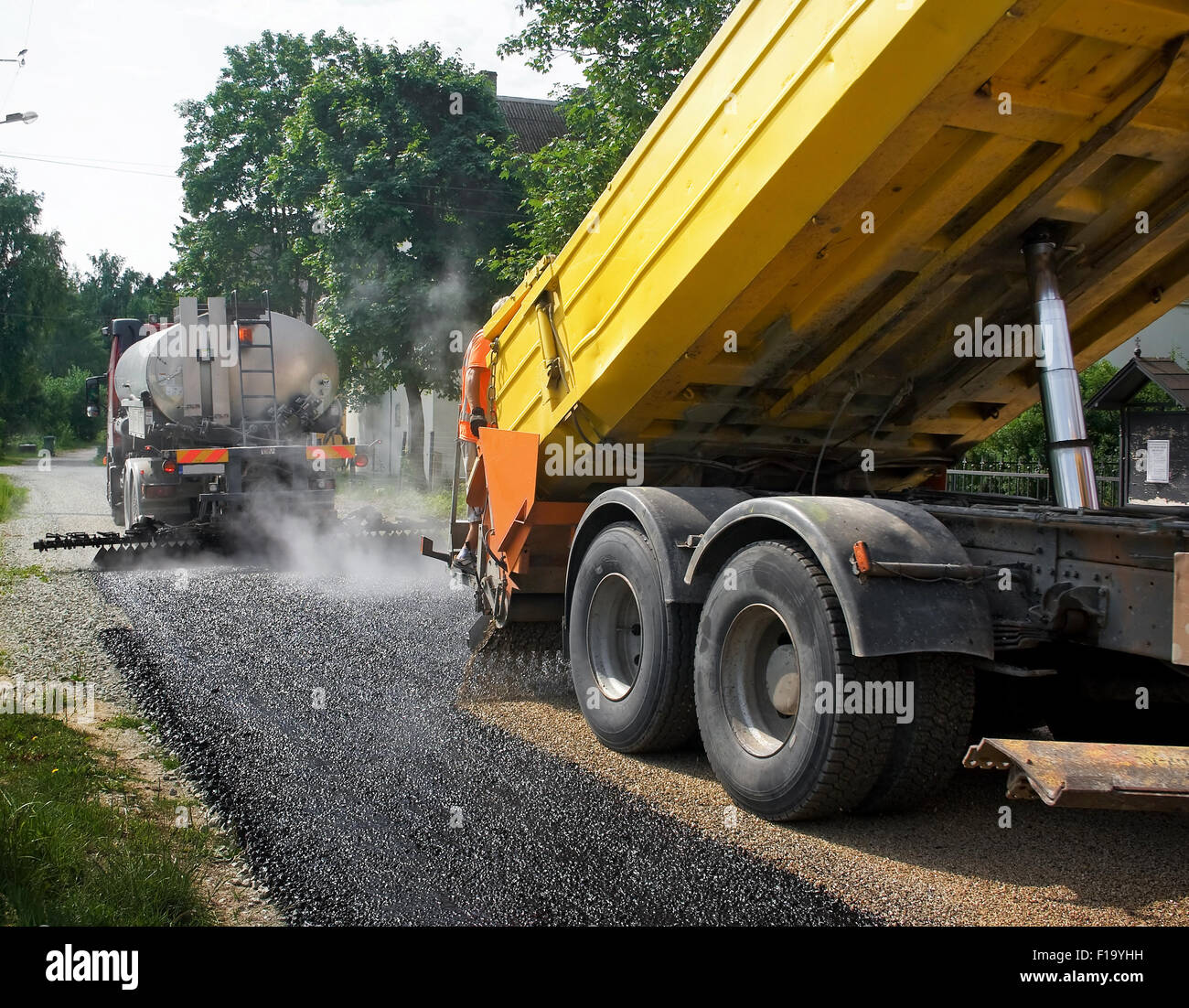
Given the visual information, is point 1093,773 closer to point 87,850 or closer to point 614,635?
point 614,635

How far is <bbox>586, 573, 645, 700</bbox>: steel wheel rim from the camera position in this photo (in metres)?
5.50

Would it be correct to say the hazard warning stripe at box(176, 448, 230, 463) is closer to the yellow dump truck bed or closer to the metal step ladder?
the metal step ladder

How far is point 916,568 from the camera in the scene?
3863 mm

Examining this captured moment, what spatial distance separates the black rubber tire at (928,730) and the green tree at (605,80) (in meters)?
10.5

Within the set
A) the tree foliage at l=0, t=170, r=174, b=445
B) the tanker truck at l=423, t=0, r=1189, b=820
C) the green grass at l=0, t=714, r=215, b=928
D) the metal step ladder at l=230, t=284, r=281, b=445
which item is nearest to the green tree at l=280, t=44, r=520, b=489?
the metal step ladder at l=230, t=284, r=281, b=445

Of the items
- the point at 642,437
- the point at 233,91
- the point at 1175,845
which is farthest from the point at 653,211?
the point at 233,91

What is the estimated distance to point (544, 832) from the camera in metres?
4.06

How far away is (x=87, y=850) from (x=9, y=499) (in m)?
18.7

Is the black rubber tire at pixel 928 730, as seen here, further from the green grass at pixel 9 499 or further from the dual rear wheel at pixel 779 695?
the green grass at pixel 9 499

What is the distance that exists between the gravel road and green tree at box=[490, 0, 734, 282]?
27.8 feet

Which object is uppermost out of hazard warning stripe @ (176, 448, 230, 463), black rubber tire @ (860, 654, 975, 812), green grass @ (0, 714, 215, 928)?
hazard warning stripe @ (176, 448, 230, 463)

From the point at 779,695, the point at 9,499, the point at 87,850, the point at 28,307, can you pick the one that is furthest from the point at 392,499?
the point at 28,307
